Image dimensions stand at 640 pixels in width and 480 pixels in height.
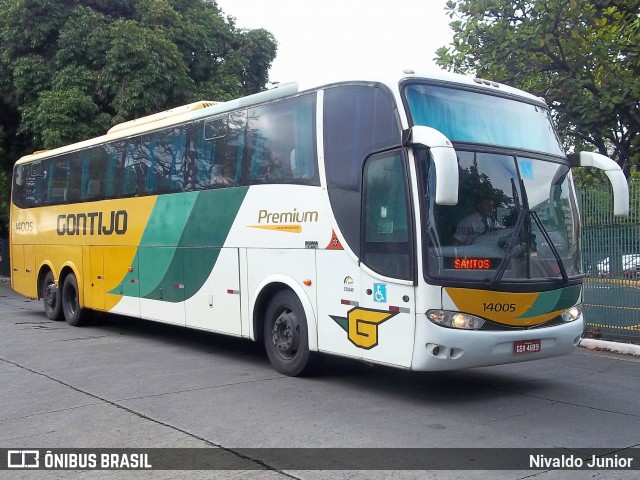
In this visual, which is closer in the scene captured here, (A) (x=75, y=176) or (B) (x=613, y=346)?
(B) (x=613, y=346)

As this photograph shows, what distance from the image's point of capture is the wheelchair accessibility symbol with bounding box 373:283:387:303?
7.42 metres

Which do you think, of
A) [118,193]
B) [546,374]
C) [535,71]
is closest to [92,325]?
[118,193]

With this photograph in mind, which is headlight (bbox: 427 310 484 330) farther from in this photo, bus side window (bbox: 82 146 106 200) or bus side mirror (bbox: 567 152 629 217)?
bus side window (bbox: 82 146 106 200)

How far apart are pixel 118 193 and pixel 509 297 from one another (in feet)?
26.4

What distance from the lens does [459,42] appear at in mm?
15219

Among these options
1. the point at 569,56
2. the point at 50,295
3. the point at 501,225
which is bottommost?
the point at 50,295

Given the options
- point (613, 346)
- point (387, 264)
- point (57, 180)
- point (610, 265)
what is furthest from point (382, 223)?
point (57, 180)

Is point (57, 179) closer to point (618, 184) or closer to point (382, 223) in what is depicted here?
point (382, 223)

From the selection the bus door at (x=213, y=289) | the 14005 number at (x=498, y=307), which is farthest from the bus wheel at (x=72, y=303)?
the 14005 number at (x=498, y=307)

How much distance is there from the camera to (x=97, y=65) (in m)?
22.2

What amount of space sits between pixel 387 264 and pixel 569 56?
935cm

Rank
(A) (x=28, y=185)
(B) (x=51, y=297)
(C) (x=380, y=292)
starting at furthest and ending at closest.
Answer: (A) (x=28, y=185) < (B) (x=51, y=297) < (C) (x=380, y=292)

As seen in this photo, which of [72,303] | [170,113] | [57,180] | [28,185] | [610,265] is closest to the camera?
[610,265]

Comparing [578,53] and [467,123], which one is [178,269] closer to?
[467,123]
